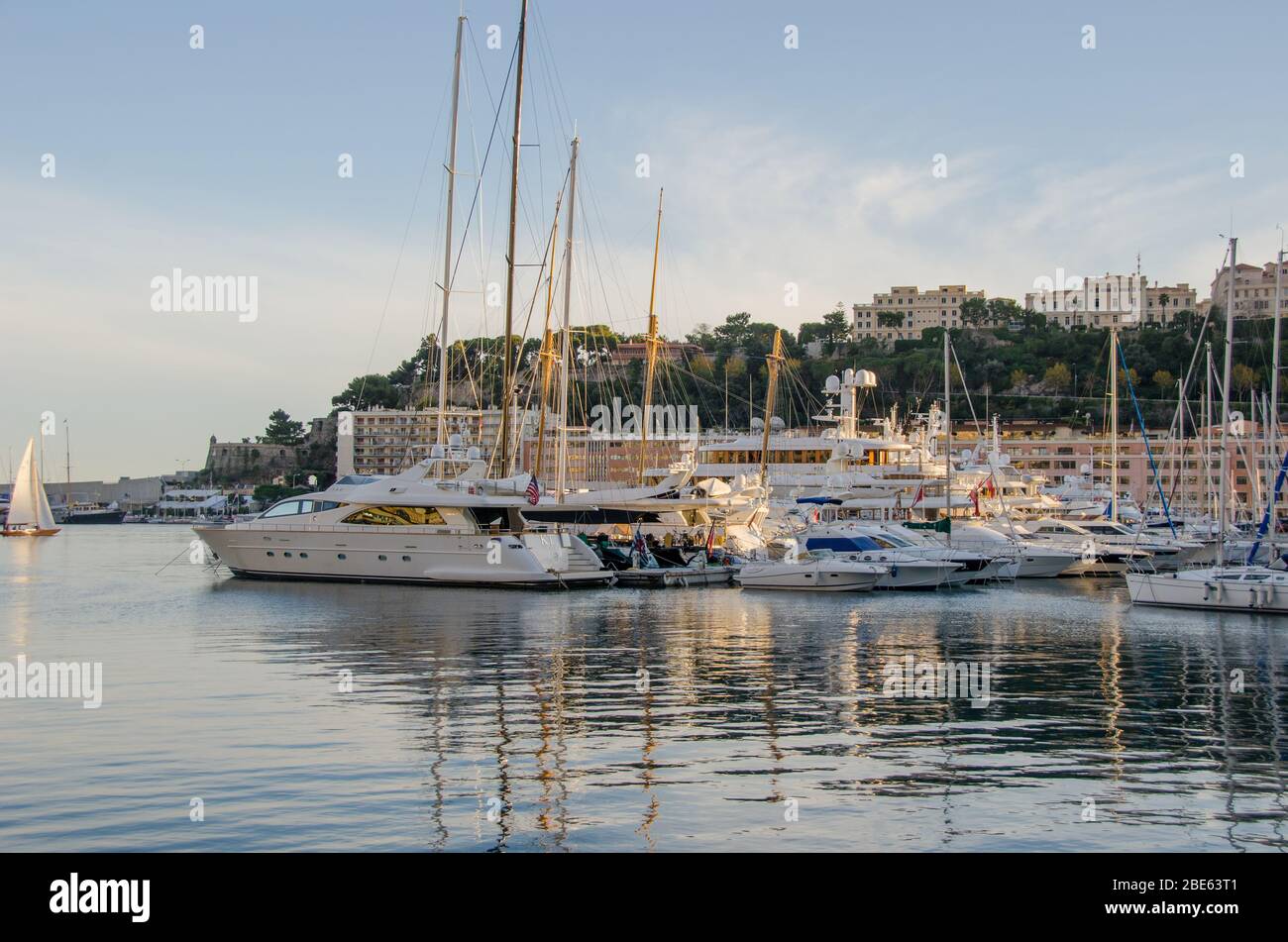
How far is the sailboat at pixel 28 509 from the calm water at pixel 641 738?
9998 cm

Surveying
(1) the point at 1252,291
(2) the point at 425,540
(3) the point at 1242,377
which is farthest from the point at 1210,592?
(1) the point at 1252,291

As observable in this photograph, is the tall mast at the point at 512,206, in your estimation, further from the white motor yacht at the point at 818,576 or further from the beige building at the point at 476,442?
the beige building at the point at 476,442

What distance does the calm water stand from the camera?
38.6 ft

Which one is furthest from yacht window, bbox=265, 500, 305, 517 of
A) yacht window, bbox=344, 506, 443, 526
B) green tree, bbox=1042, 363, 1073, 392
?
green tree, bbox=1042, 363, 1073, 392

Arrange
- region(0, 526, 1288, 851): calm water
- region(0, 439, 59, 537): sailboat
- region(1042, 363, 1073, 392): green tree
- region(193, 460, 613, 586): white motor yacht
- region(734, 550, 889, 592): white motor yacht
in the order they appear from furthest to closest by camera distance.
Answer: region(1042, 363, 1073, 392): green tree, region(0, 439, 59, 537): sailboat, region(193, 460, 613, 586): white motor yacht, region(734, 550, 889, 592): white motor yacht, region(0, 526, 1288, 851): calm water

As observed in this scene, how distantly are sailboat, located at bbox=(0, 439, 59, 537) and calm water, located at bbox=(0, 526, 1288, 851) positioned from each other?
100.0 meters

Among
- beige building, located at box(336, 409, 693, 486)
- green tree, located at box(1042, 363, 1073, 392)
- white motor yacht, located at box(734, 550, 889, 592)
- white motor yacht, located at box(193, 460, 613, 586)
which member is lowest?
white motor yacht, located at box(734, 550, 889, 592)

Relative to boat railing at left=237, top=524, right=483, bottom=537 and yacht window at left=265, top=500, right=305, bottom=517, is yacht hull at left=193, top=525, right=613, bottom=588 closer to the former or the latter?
boat railing at left=237, top=524, right=483, bottom=537

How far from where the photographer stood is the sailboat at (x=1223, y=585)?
3422 centimetres

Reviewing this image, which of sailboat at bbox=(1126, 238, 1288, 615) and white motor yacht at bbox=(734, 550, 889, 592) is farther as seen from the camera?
white motor yacht at bbox=(734, 550, 889, 592)

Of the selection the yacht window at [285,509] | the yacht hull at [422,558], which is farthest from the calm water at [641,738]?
the yacht window at [285,509]

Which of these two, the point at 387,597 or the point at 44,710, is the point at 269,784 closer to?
the point at 44,710

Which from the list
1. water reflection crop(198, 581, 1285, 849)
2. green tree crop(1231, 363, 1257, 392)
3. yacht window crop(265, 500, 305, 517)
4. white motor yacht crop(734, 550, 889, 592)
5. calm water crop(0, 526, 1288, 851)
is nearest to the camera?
calm water crop(0, 526, 1288, 851)
